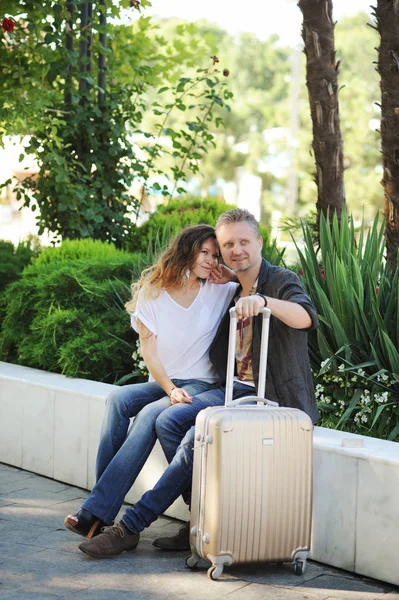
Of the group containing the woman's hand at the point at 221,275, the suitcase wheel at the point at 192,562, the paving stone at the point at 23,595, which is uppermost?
the woman's hand at the point at 221,275

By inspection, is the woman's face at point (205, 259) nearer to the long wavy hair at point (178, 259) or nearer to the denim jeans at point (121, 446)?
the long wavy hair at point (178, 259)

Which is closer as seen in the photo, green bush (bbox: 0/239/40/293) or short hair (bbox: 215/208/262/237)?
short hair (bbox: 215/208/262/237)

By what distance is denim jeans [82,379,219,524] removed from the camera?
154 inches

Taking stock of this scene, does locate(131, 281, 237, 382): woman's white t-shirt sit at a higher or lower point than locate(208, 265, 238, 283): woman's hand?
lower

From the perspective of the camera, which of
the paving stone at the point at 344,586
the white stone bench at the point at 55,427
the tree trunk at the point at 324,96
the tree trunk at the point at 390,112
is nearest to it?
the paving stone at the point at 344,586

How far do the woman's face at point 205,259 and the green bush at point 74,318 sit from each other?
1325mm

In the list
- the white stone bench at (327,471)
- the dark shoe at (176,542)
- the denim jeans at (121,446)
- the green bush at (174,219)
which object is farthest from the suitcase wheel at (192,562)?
the green bush at (174,219)

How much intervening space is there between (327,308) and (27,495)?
177cm

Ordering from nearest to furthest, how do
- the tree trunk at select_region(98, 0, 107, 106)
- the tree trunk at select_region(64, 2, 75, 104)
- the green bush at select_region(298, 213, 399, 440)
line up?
the green bush at select_region(298, 213, 399, 440), the tree trunk at select_region(64, 2, 75, 104), the tree trunk at select_region(98, 0, 107, 106)

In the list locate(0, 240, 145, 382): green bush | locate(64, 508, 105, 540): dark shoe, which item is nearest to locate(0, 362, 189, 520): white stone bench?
locate(0, 240, 145, 382): green bush

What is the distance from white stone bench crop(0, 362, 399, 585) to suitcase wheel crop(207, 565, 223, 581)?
1.55 ft

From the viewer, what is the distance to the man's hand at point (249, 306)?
3.58 m

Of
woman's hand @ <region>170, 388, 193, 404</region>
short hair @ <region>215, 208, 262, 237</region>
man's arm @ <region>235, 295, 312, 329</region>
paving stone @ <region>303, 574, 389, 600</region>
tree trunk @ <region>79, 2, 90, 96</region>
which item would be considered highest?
tree trunk @ <region>79, 2, 90, 96</region>

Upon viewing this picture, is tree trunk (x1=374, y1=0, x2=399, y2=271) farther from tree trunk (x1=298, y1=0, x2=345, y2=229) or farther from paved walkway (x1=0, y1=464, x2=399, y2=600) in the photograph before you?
paved walkway (x1=0, y1=464, x2=399, y2=600)
